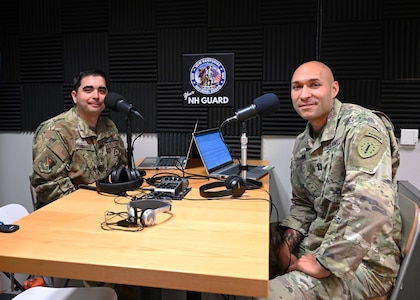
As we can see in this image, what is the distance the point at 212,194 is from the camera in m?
1.56

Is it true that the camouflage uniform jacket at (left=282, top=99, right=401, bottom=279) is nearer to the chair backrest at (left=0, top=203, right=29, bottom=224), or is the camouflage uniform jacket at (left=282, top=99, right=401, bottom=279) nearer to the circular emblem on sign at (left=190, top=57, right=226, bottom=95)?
the circular emblem on sign at (left=190, top=57, right=226, bottom=95)

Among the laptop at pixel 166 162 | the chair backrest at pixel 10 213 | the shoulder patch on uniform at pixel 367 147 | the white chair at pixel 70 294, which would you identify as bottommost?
the white chair at pixel 70 294

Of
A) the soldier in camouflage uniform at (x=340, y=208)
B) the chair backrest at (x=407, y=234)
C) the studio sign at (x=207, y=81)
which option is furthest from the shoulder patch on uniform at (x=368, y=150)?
the studio sign at (x=207, y=81)

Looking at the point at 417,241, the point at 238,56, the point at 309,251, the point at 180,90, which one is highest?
the point at 238,56

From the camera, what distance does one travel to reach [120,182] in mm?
1686

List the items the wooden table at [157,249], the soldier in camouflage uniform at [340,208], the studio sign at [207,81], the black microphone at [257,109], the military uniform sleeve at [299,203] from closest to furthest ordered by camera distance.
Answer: the wooden table at [157,249], the soldier in camouflage uniform at [340,208], the black microphone at [257,109], the military uniform sleeve at [299,203], the studio sign at [207,81]

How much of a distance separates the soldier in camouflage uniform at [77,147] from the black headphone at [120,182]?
0.46m

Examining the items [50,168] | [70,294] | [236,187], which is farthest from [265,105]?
[50,168]

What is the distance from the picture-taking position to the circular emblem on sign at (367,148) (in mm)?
1381

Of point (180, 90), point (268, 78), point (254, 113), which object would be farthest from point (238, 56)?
point (254, 113)

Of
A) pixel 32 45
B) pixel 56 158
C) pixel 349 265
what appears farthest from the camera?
pixel 32 45

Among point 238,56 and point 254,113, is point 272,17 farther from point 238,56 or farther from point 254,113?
point 254,113

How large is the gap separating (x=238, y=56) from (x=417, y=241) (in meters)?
1.76

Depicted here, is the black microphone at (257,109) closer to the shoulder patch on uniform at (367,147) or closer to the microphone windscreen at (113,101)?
the shoulder patch on uniform at (367,147)
